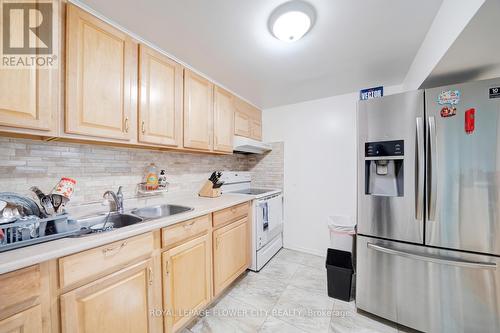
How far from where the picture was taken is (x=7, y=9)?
918 mm

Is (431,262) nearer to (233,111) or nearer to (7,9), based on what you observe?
(233,111)

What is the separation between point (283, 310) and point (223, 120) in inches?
80.9

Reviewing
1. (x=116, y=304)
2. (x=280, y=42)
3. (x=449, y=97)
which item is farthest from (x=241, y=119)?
(x=116, y=304)

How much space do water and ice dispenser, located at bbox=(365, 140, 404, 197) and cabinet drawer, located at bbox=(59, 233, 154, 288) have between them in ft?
5.62

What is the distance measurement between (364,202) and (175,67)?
2.04 meters

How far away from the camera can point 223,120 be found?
229cm

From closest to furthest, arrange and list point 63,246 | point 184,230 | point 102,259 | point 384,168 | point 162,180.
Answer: point 63,246 < point 102,259 < point 184,230 < point 384,168 < point 162,180

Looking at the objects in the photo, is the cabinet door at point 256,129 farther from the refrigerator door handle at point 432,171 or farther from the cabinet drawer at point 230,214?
the refrigerator door handle at point 432,171

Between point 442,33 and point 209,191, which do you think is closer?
point 442,33

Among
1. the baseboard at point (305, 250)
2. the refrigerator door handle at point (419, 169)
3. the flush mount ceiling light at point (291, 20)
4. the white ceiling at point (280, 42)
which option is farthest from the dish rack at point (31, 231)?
the baseboard at point (305, 250)

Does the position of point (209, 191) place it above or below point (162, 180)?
below

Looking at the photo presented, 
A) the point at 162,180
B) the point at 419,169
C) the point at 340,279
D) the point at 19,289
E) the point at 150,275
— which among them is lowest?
the point at 340,279

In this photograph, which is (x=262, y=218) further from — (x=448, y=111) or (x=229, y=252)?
(x=448, y=111)

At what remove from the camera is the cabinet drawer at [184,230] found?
1.27 m
